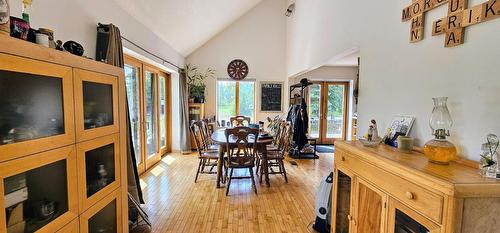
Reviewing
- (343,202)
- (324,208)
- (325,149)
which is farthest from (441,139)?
(325,149)

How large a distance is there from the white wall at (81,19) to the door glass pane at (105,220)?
1.31 metres

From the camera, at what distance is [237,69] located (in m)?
6.58

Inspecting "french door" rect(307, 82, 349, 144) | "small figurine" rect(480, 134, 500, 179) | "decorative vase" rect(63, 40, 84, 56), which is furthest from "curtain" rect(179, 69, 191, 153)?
"small figurine" rect(480, 134, 500, 179)

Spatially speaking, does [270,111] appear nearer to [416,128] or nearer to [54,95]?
[416,128]

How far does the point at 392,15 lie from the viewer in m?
2.00

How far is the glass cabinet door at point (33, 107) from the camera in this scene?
0.99m

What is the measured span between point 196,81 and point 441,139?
230 inches

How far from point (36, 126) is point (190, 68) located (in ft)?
18.1

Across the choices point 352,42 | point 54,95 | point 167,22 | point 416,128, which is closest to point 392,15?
point 352,42

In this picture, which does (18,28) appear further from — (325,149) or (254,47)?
(325,149)

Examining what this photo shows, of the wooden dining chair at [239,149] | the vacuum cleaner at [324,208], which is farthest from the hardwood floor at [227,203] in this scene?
the wooden dining chair at [239,149]

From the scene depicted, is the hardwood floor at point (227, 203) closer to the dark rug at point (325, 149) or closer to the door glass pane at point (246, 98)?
the dark rug at point (325, 149)

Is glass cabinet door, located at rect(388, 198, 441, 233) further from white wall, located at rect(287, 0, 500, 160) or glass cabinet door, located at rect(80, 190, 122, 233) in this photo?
glass cabinet door, located at rect(80, 190, 122, 233)

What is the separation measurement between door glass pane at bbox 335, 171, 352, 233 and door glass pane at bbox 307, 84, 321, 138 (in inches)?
205
